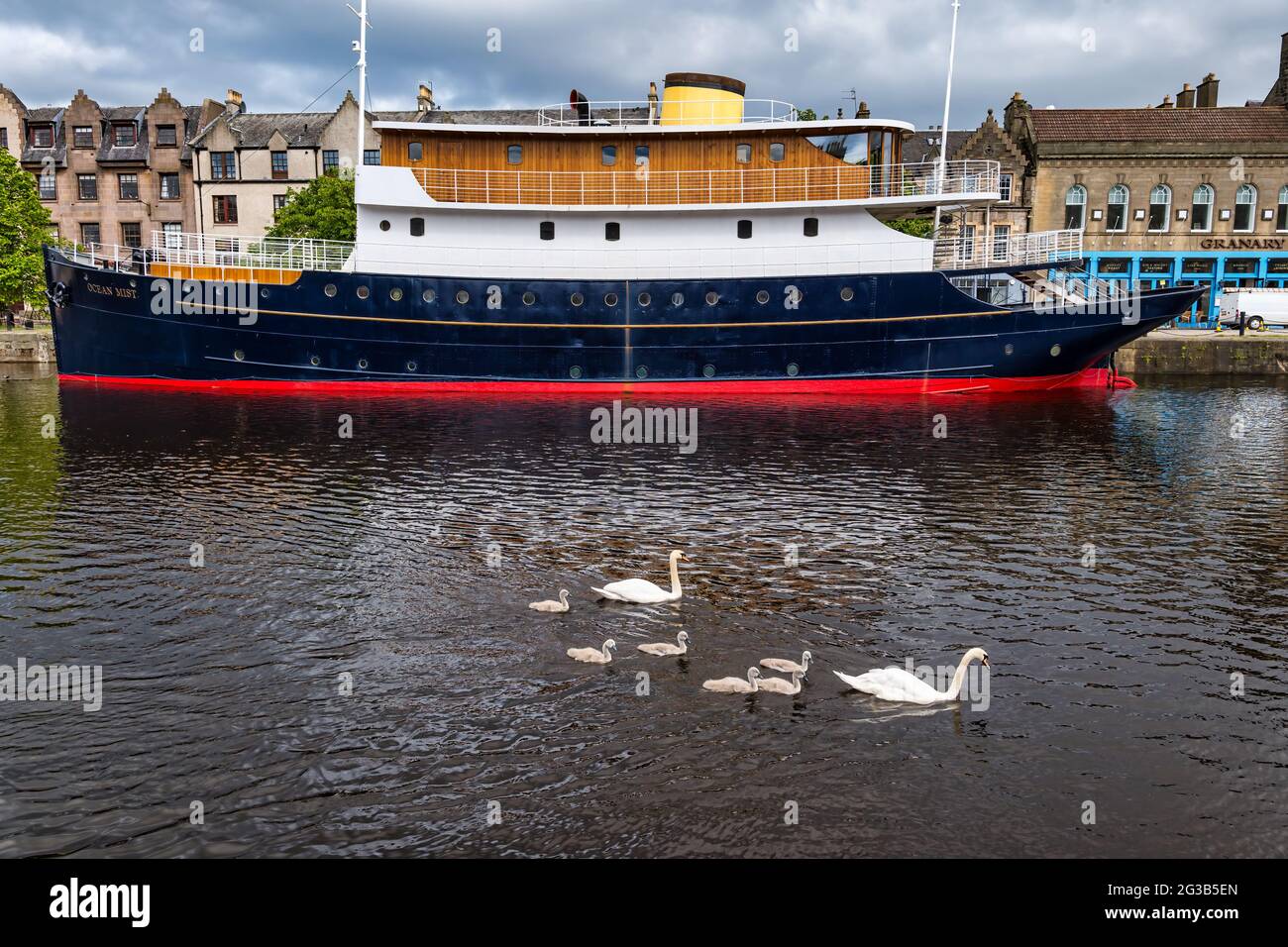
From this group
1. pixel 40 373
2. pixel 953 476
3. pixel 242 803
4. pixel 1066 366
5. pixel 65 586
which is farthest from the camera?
pixel 40 373

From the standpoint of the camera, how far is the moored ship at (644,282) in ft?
105

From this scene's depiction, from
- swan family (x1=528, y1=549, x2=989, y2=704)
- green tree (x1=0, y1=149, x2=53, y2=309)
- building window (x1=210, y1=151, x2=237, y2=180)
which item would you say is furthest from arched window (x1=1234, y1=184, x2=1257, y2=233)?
green tree (x1=0, y1=149, x2=53, y2=309)

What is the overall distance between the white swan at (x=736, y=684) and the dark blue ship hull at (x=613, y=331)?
78.4 feet

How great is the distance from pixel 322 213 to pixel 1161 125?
46.5m

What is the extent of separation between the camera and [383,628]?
11.4 m

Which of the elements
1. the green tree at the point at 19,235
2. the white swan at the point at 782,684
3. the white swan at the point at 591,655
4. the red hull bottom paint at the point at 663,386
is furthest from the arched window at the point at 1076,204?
the green tree at the point at 19,235

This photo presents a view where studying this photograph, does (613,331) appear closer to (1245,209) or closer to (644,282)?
(644,282)

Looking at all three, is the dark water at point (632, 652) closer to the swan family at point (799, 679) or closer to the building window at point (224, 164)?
the swan family at point (799, 679)

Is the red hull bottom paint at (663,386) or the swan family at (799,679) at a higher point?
the red hull bottom paint at (663,386)

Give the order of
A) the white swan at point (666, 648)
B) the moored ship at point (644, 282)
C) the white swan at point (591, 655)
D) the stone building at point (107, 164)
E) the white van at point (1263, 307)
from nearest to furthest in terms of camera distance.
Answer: the white swan at point (591, 655), the white swan at point (666, 648), the moored ship at point (644, 282), the white van at point (1263, 307), the stone building at point (107, 164)

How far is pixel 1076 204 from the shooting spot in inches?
2172
